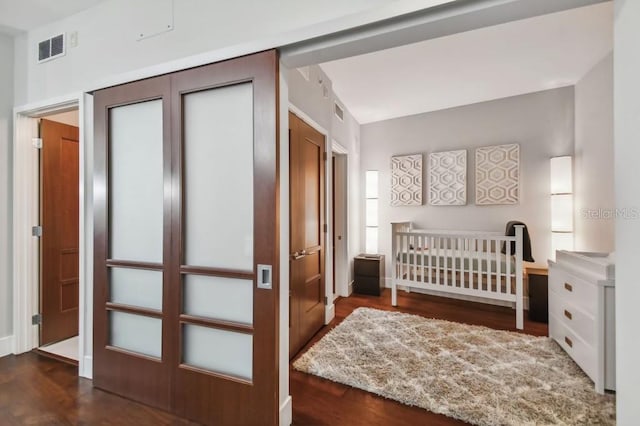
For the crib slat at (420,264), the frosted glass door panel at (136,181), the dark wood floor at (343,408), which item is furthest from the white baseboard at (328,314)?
the frosted glass door panel at (136,181)

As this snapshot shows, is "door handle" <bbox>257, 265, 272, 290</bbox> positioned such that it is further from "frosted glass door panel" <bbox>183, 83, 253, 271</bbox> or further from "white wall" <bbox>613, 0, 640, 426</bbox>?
"white wall" <bbox>613, 0, 640, 426</bbox>

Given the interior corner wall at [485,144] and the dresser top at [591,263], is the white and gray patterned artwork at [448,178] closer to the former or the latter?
the interior corner wall at [485,144]

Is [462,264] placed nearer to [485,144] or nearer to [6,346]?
[485,144]

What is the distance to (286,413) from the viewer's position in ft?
5.29

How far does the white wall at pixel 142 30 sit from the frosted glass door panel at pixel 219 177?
13.6 inches

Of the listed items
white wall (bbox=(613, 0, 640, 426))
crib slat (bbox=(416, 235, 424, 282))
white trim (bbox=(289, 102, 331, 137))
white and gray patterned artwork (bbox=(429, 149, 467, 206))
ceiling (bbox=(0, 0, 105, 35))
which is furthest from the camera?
white and gray patterned artwork (bbox=(429, 149, 467, 206))

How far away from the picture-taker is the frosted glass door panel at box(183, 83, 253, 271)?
5.17 feet

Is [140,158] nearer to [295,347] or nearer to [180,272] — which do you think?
[180,272]

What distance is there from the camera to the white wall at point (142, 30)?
1473 mm

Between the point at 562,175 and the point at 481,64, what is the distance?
180 cm

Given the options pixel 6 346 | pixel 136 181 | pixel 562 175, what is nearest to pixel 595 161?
pixel 562 175

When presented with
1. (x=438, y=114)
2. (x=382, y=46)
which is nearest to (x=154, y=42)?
(x=382, y=46)

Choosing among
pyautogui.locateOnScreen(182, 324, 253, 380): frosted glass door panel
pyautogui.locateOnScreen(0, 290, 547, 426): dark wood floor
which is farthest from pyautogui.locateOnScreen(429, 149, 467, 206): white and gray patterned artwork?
pyautogui.locateOnScreen(182, 324, 253, 380): frosted glass door panel

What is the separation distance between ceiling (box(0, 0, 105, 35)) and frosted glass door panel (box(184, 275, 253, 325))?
86.6 inches
